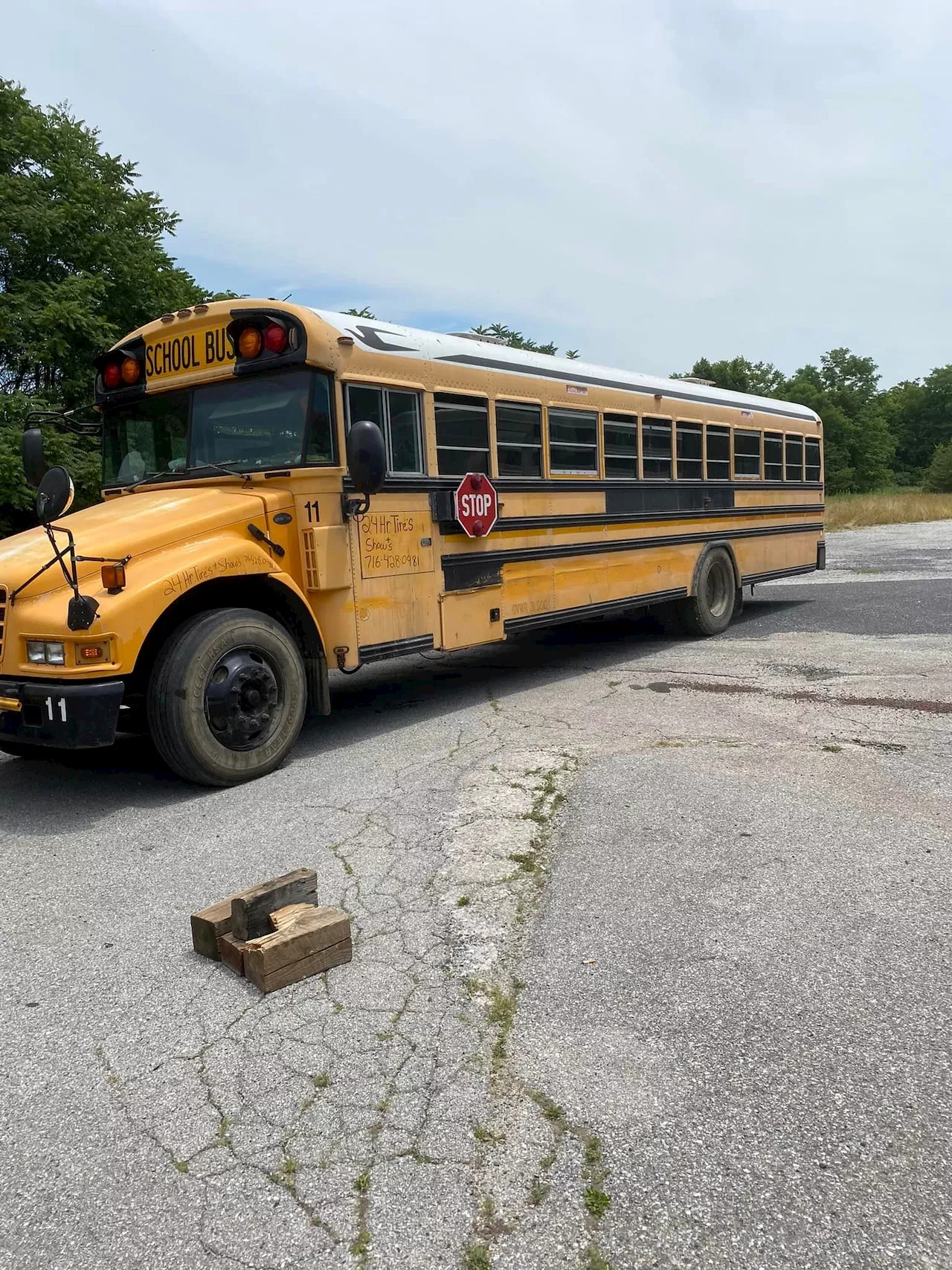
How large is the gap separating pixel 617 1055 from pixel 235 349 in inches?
170

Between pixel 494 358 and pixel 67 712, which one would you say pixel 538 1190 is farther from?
pixel 494 358

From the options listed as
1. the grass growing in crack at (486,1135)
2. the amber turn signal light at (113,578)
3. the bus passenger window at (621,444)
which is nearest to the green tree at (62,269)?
the bus passenger window at (621,444)

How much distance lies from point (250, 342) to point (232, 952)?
3555mm

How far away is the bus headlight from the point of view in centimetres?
409

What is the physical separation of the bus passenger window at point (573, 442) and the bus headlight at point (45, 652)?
399 centimetres

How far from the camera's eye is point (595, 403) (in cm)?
745

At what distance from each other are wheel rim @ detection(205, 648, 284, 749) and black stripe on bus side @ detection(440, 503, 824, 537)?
170 cm

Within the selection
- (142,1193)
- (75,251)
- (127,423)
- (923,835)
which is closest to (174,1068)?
(142,1193)

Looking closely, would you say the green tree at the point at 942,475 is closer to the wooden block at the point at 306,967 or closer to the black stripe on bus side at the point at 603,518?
the black stripe on bus side at the point at 603,518

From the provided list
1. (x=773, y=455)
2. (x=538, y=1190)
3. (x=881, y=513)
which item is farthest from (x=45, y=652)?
(x=881, y=513)

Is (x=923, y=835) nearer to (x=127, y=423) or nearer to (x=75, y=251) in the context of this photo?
(x=127, y=423)

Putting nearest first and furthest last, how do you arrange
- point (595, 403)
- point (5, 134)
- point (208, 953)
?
point (208, 953) → point (595, 403) → point (5, 134)

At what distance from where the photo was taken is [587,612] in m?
7.46

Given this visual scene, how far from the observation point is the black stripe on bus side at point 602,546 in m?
6.36
